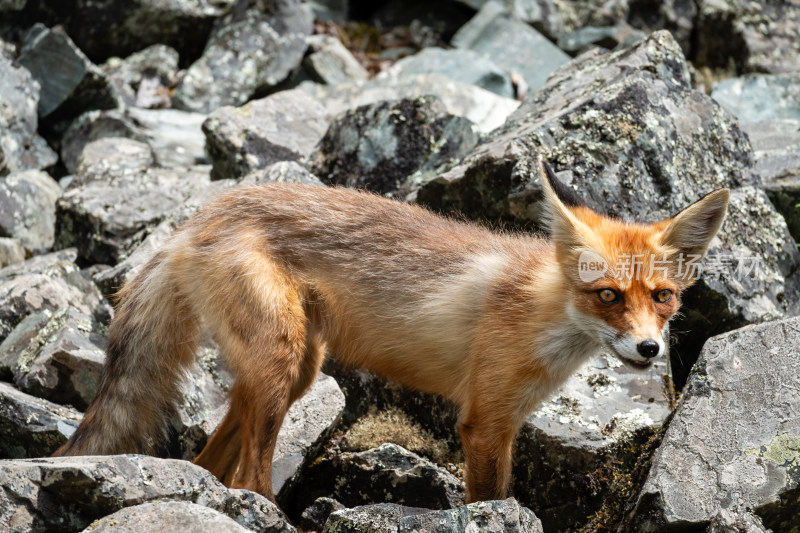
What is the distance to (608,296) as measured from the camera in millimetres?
5480

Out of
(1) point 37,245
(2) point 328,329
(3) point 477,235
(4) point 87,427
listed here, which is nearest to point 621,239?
(3) point 477,235

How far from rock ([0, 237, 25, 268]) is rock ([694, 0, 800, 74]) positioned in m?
10.9

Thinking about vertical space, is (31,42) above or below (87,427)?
above

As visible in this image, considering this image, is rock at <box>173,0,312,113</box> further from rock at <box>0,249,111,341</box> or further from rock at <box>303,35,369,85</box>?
rock at <box>0,249,111,341</box>

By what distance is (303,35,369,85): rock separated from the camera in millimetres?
14148

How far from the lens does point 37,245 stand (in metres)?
10.5

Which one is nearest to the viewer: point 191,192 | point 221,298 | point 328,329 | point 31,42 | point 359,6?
point 221,298

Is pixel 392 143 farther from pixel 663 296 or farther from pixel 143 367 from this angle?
pixel 663 296

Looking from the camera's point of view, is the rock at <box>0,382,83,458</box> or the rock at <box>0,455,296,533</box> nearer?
the rock at <box>0,455,296,533</box>

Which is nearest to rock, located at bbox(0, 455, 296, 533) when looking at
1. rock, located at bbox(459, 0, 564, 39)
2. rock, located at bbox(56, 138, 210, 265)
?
rock, located at bbox(56, 138, 210, 265)

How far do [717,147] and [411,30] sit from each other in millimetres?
9345

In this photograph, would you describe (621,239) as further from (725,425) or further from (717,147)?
(717,147)

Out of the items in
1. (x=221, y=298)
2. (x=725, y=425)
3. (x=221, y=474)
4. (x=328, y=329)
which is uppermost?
(x=221, y=298)

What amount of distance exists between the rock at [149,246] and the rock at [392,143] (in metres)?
1.25
